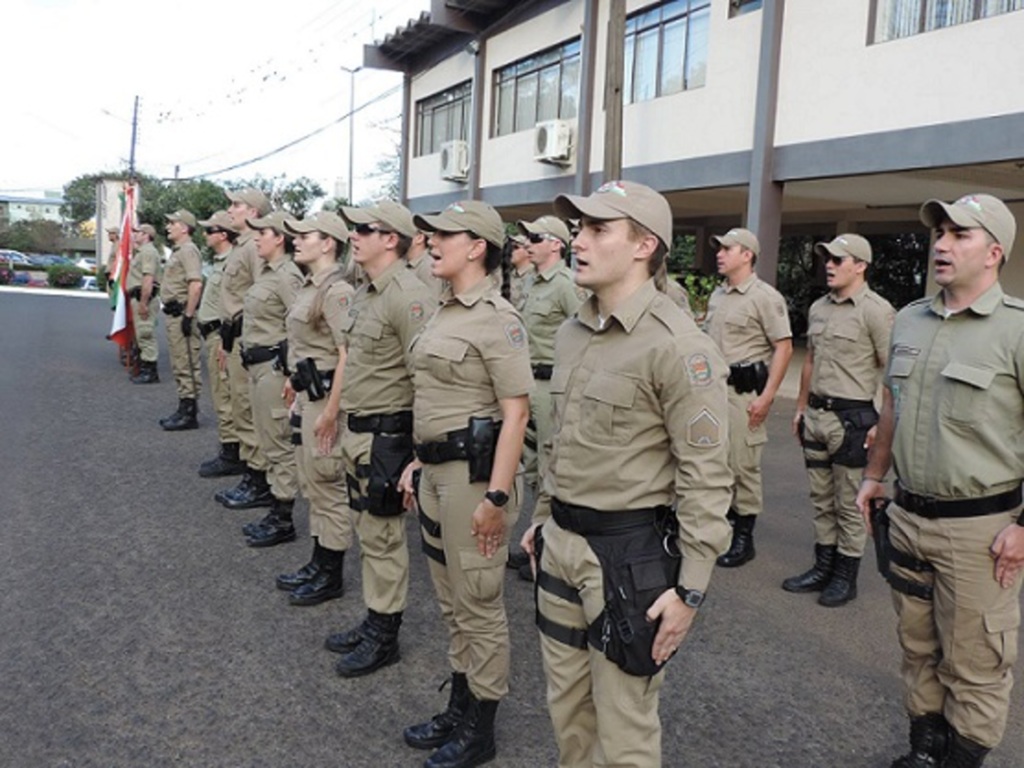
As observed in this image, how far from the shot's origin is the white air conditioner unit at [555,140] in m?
14.6

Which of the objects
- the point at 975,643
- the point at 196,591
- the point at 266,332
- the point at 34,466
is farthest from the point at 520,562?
the point at 34,466

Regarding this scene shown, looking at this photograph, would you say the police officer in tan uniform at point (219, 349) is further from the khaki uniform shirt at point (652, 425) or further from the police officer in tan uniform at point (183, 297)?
the khaki uniform shirt at point (652, 425)

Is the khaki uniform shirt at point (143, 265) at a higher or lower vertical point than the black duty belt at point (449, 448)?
higher

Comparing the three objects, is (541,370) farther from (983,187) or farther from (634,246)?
(983,187)

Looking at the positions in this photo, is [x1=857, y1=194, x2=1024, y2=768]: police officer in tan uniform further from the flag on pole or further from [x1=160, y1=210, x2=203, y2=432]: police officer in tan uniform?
the flag on pole

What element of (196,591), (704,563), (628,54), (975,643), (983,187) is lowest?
(196,591)

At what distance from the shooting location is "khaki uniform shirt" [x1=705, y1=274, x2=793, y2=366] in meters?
5.19

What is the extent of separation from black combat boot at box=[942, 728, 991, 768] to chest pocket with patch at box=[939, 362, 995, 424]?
1.03 meters

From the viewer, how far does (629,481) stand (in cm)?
222

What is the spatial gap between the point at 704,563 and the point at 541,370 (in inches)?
136

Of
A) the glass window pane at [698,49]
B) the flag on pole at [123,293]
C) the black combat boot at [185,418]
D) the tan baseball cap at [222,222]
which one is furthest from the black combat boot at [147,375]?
the glass window pane at [698,49]

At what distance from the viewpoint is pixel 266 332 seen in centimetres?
544

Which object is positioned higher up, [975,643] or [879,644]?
[975,643]

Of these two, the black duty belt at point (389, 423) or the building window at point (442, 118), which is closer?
the black duty belt at point (389, 423)
